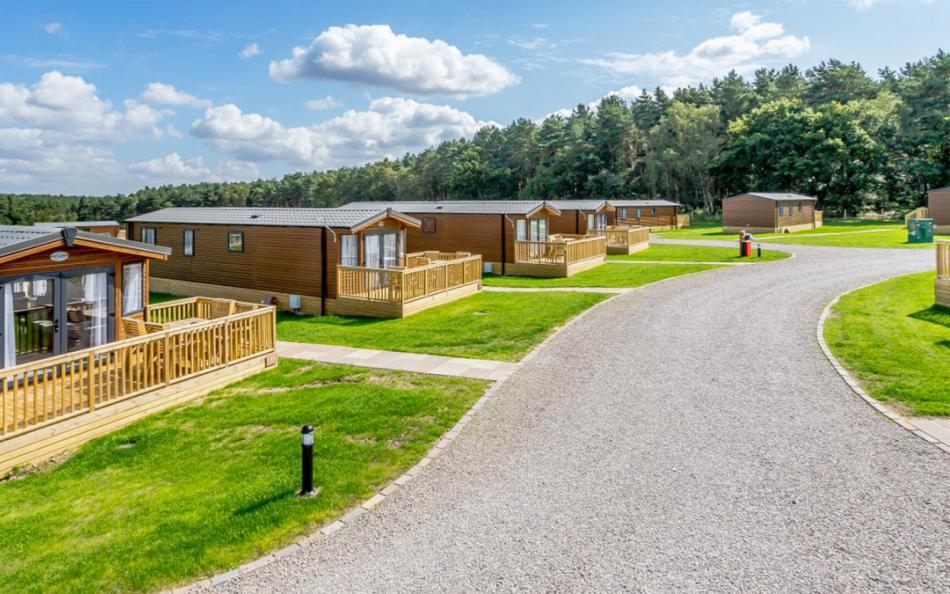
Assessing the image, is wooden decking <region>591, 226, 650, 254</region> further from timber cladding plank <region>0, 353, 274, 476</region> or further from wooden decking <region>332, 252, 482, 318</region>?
timber cladding plank <region>0, 353, 274, 476</region>

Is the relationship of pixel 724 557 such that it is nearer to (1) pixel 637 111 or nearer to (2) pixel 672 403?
(2) pixel 672 403

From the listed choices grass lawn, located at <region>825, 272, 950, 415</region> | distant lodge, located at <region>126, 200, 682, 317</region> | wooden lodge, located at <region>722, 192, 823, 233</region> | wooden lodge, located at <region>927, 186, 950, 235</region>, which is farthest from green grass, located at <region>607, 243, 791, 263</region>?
wooden lodge, located at <region>927, 186, 950, 235</region>

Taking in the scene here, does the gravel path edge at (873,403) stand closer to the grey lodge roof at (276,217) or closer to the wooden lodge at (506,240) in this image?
the grey lodge roof at (276,217)

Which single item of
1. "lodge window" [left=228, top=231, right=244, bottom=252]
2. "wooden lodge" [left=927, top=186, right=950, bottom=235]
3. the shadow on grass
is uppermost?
"wooden lodge" [left=927, top=186, right=950, bottom=235]

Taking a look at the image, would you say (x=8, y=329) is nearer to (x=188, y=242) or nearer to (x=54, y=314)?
(x=54, y=314)

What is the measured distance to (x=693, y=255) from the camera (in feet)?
102

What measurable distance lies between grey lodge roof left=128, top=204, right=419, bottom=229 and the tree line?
172 feet

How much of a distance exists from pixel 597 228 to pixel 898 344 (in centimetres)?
2712

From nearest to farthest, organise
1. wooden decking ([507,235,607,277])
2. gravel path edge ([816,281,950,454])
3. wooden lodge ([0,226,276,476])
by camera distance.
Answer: gravel path edge ([816,281,950,454])
wooden lodge ([0,226,276,476])
wooden decking ([507,235,607,277])

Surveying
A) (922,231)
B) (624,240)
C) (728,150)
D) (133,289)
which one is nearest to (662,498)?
(133,289)

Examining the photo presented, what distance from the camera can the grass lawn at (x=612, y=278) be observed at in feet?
76.5

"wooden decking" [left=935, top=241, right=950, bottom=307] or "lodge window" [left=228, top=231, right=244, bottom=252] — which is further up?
"lodge window" [left=228, top=231, right=244, bottom=252]

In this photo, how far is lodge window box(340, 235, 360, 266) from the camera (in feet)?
66.3

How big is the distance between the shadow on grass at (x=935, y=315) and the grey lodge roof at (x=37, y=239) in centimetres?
1673
